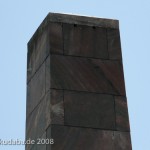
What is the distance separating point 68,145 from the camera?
52.7 ft

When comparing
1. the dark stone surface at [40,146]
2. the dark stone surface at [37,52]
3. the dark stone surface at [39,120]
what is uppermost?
the dark stone surface at [37,52]

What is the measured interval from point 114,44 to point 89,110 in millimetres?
2150

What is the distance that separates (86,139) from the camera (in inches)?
644

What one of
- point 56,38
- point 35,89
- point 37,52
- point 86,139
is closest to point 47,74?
point 35,89

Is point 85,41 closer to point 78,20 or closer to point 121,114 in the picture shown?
point 78,20

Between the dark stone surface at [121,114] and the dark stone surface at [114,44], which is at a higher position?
the dark stone surface at [114,44]

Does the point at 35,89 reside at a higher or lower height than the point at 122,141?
higher

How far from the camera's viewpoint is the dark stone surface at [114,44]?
704 inches

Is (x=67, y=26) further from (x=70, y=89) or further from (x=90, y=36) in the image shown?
(x=70, y=89)

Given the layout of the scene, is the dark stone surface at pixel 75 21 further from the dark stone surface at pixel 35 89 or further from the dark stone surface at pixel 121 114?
the dark stone surface at pixel 121 114

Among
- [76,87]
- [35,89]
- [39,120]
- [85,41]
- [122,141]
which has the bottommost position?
[122,141]

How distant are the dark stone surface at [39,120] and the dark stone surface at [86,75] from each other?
516mm

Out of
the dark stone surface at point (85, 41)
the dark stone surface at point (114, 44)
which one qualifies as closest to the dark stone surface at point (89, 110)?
the dark stone surface at point (85, 41)

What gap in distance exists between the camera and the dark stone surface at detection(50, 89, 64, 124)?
16.3 metres
